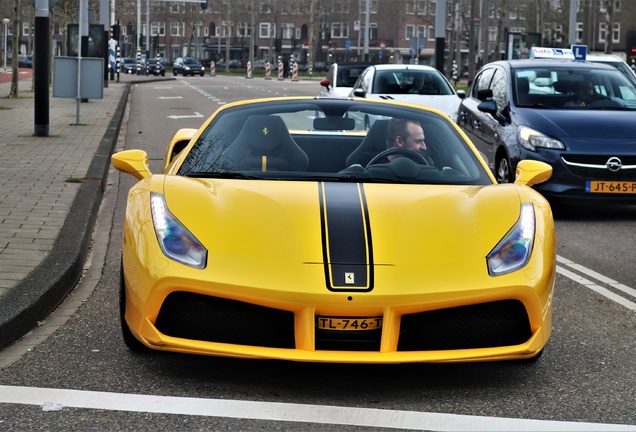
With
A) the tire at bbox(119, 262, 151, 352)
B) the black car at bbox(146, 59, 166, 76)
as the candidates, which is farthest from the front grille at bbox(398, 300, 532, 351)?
the black car at bbox(146, 59, 166, 76)

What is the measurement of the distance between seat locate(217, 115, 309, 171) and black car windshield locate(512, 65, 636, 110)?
6586mm

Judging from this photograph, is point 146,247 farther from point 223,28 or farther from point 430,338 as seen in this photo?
point 223,28

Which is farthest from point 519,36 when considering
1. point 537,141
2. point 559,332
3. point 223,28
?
point 223,28

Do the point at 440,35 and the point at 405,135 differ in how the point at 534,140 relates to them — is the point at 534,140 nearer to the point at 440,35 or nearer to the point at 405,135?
the point at 405,135

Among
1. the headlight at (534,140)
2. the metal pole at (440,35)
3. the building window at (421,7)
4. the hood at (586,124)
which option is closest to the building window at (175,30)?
the building window at (421,7)

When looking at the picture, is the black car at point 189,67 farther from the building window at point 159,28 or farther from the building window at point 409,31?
the building window at point 159,28

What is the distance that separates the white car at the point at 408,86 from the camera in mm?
20031

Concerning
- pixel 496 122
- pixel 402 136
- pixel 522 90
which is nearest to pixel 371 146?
pixel 402 136

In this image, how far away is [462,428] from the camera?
4.29m

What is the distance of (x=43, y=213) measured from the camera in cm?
964

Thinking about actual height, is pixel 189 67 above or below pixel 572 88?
below

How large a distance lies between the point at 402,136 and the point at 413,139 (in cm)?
7

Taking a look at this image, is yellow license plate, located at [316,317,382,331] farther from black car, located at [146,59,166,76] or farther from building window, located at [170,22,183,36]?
building window, located at [170,22,183,36]

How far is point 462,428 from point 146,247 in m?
1.50
